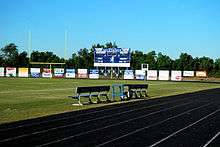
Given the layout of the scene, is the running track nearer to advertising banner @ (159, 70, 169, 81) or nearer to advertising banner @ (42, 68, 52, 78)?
advertising banner @ (159, 70, 169, 81)

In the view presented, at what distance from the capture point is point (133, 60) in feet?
478

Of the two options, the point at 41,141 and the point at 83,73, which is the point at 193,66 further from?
the point at 41,141

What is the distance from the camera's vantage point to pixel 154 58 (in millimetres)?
153125

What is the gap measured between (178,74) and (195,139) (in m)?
74.6

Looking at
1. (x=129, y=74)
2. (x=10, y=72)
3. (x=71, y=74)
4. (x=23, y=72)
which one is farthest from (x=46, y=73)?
(x=129, y=74)

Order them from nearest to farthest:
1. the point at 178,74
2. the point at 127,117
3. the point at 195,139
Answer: the point at 195,139 < the point at 127,117 < the point at 178,74

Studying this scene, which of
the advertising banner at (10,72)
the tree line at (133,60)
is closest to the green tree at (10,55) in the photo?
the tree line at (133,60)

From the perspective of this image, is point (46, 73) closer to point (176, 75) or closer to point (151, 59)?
point (176, 75)

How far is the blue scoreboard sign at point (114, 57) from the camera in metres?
85.6

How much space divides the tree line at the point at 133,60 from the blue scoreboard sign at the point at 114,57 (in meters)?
40.8

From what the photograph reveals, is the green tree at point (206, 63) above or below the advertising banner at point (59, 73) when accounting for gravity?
above

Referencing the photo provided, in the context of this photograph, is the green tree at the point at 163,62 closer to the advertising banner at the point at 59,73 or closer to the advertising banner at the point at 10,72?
the advertising banner at the point at 59,73

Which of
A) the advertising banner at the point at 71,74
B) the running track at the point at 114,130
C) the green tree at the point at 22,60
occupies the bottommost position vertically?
the running track at the point at 114,130

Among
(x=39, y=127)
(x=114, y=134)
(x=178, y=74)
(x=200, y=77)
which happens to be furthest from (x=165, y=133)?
(x=200, y=77)
